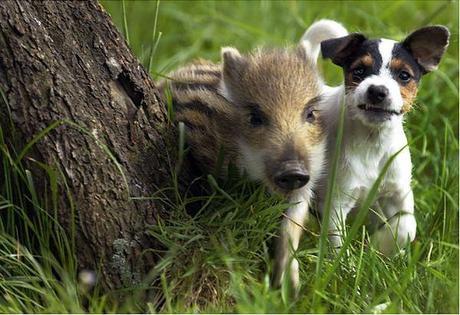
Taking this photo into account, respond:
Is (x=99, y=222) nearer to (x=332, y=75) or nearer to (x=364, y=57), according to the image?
(x=364, y=57)

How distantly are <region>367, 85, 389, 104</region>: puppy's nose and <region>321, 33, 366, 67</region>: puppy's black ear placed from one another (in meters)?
0.28

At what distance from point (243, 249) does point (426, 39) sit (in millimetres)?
1337

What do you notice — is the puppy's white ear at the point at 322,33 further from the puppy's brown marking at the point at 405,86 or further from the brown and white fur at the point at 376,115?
the puppy's brown marking at the point at 405,86

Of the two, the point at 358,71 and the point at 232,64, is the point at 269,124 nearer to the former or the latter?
the point at 232,64

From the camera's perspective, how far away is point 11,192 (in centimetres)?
395

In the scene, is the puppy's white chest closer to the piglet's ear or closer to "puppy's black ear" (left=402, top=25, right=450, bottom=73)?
"puppy's black ear" (left=402, top=25, right=450, bottom=73)

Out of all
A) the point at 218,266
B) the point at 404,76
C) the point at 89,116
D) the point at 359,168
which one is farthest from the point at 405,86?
the point at 89,116

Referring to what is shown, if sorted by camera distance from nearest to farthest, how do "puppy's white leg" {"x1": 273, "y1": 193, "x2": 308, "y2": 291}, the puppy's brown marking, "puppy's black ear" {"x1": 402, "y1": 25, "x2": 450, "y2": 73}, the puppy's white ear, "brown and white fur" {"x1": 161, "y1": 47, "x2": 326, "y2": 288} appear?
"puppy's white leg" {"x1": 273, "y1": 193, "x2": 308, "y2": 291} → "brown and white fur" {"x1": 161, "y1": 47, "x2": 326, "y2": 288} → the puppy's brown marking → "puppy's black ear" {"x1": 402, "y1": 25, "x2": 450, "y2": 73} → the puppy's white ear

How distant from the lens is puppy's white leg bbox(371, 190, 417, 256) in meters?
4.51

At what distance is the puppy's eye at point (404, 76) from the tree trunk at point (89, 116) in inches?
45.2

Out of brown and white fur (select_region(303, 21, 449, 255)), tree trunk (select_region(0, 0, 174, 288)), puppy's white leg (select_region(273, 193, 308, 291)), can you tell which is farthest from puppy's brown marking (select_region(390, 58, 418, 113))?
tree trunk (select_region(0, 0, 174, 288))

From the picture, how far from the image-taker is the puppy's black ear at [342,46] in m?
4.40

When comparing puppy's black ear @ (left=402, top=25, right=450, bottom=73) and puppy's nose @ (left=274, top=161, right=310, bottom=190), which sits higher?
puppy's black ear @ (left=402, top=25, right=450, bottom=73)

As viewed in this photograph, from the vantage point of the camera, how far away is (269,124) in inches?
164
